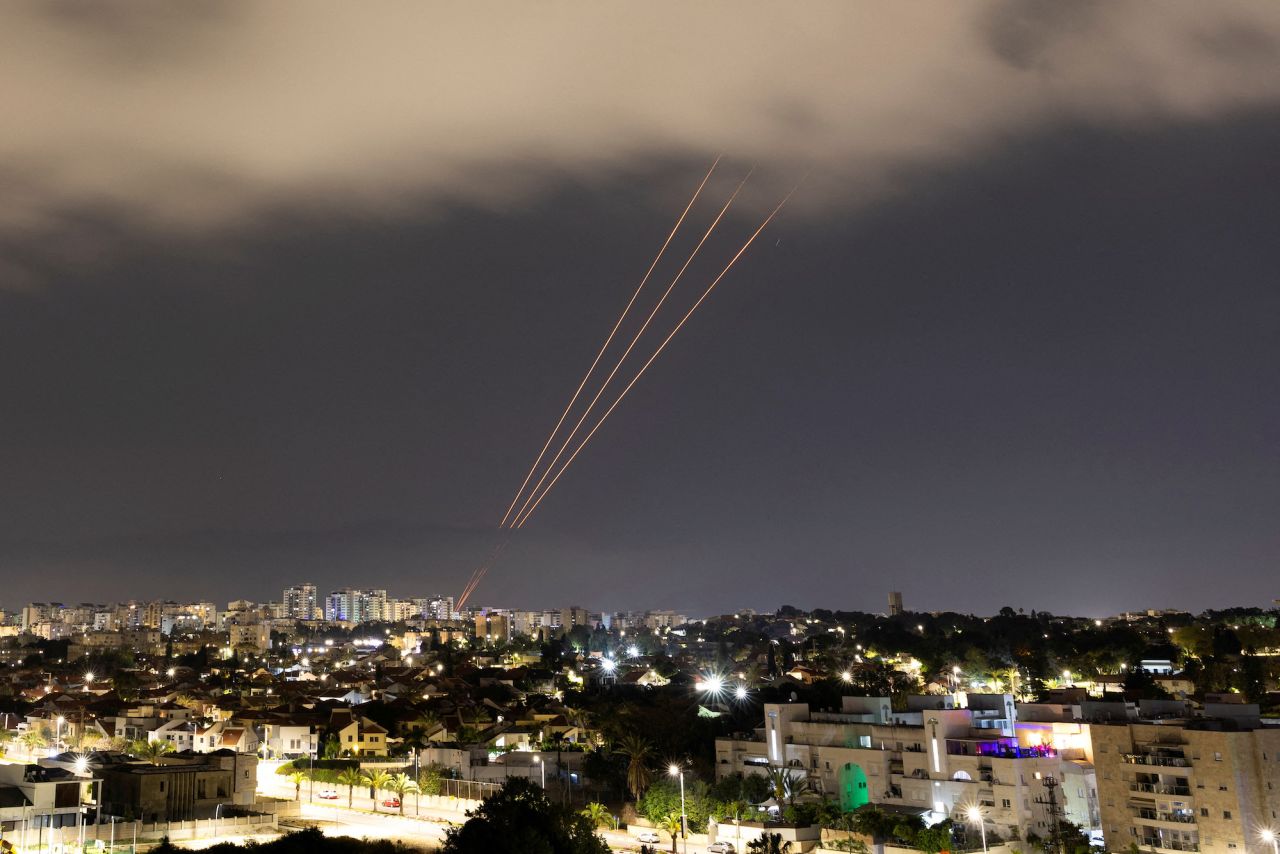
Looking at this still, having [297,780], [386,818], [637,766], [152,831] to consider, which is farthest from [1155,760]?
[297,780]

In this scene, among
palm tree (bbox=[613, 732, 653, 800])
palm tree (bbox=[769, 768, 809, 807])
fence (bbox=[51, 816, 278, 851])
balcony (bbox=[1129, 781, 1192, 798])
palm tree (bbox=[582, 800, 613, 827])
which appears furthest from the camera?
palm tree (bbox=[613, 732, 653, 800])

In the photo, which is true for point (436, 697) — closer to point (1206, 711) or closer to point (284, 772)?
point (284, 772)

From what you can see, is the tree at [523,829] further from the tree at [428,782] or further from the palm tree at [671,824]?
the tree at [428,782]

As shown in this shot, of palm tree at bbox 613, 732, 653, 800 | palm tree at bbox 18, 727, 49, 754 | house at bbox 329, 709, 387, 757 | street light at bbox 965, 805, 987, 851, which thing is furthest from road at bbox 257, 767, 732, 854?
palm tree at bbox 18, 727, 49, 754

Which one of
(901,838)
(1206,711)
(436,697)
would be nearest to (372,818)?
(901,838)

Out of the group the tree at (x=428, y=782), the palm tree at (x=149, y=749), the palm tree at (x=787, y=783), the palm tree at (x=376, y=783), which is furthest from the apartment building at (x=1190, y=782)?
the palm tree at (x=149, y=749)

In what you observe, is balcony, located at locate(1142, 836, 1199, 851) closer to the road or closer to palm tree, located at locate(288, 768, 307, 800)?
the road

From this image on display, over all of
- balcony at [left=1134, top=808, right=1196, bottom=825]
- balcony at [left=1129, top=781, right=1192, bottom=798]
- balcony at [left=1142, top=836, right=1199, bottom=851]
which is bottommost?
balcony at [left=1142, top=836, right=1199, bottom=851]

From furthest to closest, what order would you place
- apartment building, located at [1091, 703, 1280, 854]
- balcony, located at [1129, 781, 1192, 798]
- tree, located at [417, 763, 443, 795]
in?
tree, located at [417, 763, 443, 795]
balcony, located at [1129, 781, 1192, 798]
apartment building, located at [1091, 703, 1280, 854]
